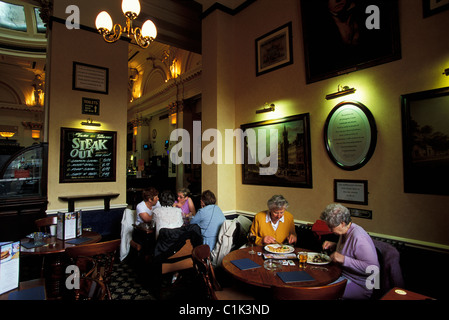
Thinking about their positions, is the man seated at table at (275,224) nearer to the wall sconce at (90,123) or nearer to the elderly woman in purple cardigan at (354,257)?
the elderly woman in purple cardigan at (354,257)

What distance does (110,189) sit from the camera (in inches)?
207

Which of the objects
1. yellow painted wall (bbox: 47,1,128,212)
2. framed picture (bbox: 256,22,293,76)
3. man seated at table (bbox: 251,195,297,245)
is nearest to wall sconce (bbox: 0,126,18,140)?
yellow painted wall (bbox: 47,1,128,212)

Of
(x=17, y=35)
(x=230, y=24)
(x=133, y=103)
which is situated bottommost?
(x=230, y=24)

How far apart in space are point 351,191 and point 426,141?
2.96 ft

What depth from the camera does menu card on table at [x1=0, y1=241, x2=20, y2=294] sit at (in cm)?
158

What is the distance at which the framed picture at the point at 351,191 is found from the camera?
2830 mm

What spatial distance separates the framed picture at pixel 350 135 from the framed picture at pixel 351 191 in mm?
178

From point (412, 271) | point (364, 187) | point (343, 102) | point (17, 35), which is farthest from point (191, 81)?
point (412, 271)

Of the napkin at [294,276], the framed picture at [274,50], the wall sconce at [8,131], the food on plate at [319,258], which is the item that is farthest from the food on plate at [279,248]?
the wall sconce at [8,131]

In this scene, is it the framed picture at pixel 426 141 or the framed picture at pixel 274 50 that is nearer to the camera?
the framed picture at pixel 426 141

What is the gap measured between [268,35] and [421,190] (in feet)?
9.99

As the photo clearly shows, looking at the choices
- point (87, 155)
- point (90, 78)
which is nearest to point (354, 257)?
point (87, 155)
